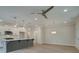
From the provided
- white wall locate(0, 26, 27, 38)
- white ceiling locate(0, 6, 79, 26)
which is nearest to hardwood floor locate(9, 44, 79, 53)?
white wall locate(0, 26, 27, 38)

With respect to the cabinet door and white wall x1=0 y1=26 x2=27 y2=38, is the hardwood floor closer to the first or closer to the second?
the cabinet door

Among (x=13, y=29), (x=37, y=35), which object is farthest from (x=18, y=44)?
(x=37, y=35)

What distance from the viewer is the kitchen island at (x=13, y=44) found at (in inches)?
94.7

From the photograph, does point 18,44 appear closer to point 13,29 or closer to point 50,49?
point 13,29

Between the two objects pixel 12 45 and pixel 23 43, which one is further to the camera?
pixel 23 43

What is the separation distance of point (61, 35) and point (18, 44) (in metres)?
0.93

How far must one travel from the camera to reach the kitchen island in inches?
94.7

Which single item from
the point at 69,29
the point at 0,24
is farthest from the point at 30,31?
the point at 69,29

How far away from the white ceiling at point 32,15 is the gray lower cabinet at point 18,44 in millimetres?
387

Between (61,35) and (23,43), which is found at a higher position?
(61,35)

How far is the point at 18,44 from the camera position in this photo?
2551 millimetres

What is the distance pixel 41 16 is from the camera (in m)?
2.54

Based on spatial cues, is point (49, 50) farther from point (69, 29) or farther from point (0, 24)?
point (0, 24)
